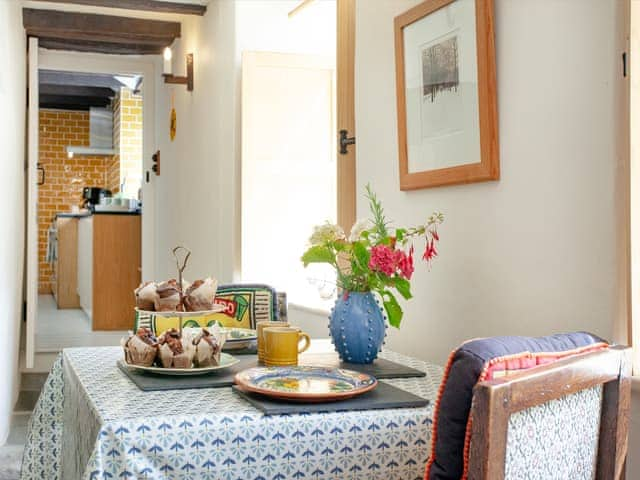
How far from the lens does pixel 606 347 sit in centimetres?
117

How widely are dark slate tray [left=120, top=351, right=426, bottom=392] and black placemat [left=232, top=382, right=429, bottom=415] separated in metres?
0.11

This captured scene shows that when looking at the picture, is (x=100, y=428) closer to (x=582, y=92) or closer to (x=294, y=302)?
(x=582, y=92)

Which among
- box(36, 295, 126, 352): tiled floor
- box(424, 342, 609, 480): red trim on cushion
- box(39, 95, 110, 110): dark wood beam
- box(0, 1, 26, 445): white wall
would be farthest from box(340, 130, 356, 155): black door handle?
box(39, 95, 110, 110): dark wood beam

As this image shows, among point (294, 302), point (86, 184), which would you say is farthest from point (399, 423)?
point (86, 184)

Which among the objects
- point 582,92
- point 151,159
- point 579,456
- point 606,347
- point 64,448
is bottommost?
point 64,448

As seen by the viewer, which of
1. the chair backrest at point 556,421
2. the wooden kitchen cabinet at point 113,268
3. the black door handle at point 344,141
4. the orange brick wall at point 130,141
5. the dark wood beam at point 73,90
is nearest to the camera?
the chair backrest at point 556,421

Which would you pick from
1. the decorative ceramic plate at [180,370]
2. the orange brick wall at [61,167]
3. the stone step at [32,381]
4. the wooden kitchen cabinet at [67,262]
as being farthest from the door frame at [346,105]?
the orange brick wall at [61,167]

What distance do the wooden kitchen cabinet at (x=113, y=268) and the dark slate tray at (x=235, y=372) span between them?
202 inches

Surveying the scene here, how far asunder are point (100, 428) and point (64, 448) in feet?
1.98

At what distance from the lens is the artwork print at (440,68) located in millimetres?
1935

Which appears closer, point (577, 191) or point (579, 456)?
point (579, 456)

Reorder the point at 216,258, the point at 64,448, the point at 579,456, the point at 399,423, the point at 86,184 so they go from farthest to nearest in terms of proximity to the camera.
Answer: the point at 86,184, the point at 216,258, the point at 64,448, the point at 399,423, the point at 579,456

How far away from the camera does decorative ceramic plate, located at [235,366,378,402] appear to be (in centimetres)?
131

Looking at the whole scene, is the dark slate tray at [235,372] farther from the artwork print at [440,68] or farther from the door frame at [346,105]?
A: the door frame at [346,105]
